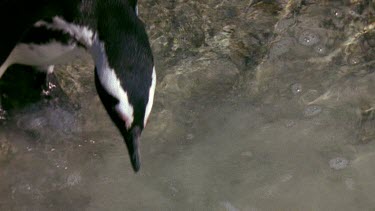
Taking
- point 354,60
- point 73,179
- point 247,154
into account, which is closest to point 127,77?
point 73,179

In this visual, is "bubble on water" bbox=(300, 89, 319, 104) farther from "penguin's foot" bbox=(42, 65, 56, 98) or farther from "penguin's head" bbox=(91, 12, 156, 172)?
"penguin's head" bbox=(91, 12, 156, 172)

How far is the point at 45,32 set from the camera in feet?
4.80

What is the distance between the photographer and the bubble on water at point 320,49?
220 centimetres

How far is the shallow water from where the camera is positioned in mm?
1929

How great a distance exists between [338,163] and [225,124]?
14.4 inches

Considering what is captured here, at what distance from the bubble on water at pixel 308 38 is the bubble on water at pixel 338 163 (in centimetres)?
39

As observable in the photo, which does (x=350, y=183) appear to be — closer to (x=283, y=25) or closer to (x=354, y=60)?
(x=354, y=60)

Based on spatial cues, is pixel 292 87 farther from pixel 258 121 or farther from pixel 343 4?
pixel 343 4

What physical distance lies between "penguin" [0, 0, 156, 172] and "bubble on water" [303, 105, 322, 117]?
2.95 feet

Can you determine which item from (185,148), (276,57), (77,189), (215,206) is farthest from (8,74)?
(276,57)

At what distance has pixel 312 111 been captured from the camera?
84.0 inches

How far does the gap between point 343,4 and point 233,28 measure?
38cm

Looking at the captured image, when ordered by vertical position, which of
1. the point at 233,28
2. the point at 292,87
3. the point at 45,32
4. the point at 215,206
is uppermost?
the point at 45,32

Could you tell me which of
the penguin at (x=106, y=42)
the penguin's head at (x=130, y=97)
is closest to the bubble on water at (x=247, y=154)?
the penguin at (x=106, y=42)
